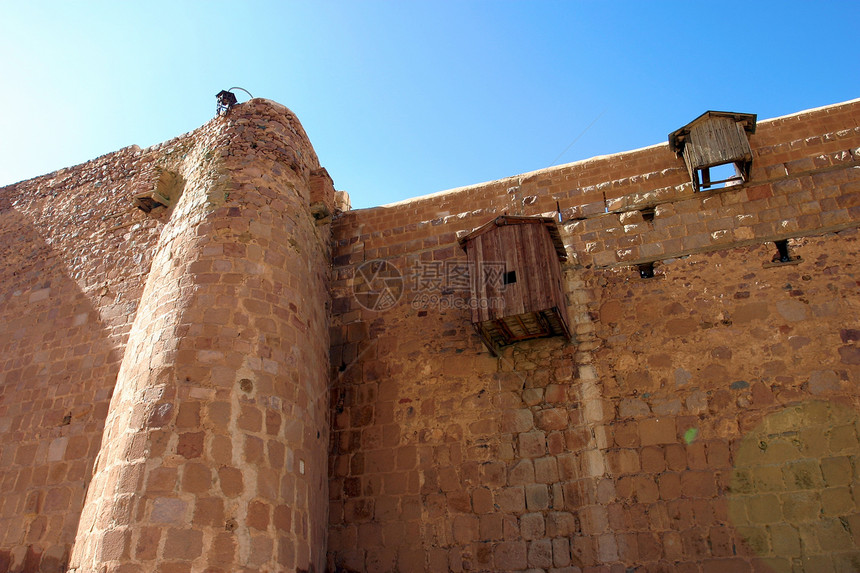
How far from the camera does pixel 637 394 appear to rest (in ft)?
22.0

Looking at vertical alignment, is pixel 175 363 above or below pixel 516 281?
below

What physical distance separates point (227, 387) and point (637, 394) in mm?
4123

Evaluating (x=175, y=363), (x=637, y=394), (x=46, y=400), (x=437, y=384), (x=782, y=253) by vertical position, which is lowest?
(x=637, y=394)

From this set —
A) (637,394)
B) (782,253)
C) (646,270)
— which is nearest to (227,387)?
(637,394)

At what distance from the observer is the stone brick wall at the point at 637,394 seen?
594 centimetres

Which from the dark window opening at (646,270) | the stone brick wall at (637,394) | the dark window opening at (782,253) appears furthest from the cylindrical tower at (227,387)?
the dark window opening at (782,253)

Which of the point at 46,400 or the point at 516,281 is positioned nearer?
the point at 516,281

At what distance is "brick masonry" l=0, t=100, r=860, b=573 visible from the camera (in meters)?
5.84

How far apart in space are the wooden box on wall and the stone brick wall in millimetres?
329

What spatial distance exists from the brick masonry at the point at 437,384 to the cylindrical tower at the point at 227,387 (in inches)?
1.1

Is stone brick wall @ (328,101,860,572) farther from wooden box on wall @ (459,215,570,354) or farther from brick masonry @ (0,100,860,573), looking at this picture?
wooden box on wall @ (459,215,570,354)

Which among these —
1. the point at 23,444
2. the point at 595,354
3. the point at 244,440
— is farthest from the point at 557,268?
the point at 23,444

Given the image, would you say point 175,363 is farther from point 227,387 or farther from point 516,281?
point 516,281

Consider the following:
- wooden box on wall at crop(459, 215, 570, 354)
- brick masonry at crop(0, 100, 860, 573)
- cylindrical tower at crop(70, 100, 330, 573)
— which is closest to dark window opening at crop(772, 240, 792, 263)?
brick masonry at crop(0, 100, 860, 573)
